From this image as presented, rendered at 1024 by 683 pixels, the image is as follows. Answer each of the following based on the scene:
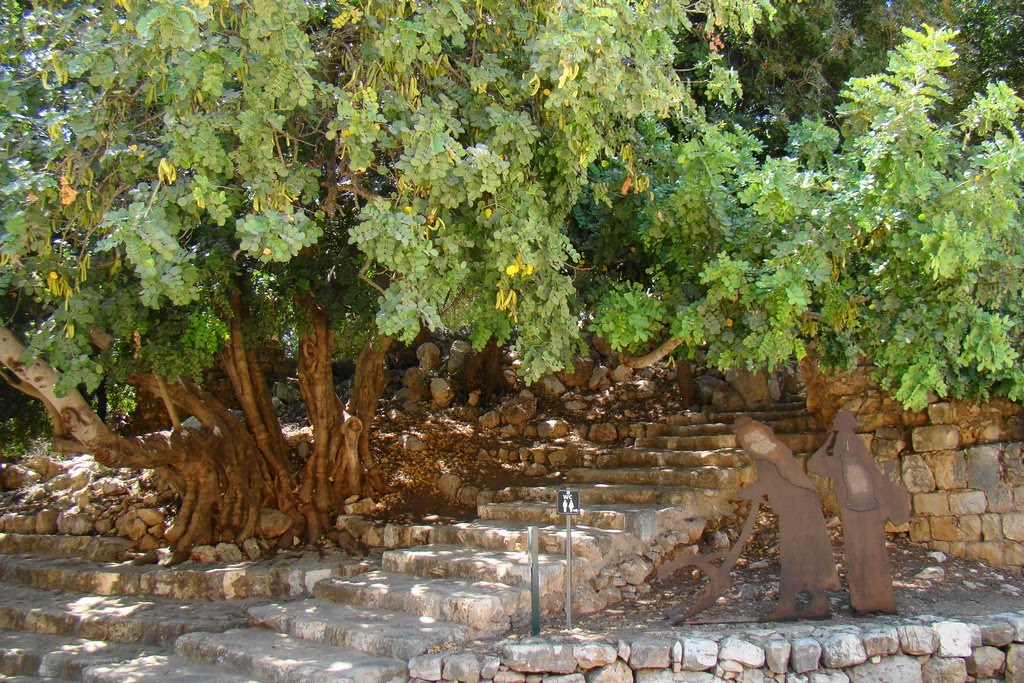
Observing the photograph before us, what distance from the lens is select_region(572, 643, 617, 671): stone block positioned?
5.33m

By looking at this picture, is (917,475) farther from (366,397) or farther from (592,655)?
(366,397)

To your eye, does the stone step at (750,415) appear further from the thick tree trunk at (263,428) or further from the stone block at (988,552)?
A: the thick tree trunk at (263,428)

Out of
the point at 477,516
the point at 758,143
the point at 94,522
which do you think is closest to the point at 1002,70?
the point at 758,143

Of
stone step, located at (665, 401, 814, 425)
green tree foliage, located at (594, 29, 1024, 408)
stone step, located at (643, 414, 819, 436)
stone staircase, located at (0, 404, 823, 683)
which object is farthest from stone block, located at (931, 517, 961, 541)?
stone step, located at (665, 401, 814, 425)

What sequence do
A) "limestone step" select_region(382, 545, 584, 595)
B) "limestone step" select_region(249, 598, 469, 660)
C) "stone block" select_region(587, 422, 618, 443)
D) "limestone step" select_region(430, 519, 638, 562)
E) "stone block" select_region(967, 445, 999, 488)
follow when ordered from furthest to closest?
"stone block" select_region(587, 422, 618, 443), "stone block" select_region(967, 445, 999, 488), "limestone step" select_region(430, 519, 638, 562), "limestone step" select_region(382, 545, 584, 595), "limestone step" select_region(249, 598, 469, 660)

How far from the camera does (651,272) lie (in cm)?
721

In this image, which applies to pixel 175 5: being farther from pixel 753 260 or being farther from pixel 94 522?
pixel 94 522

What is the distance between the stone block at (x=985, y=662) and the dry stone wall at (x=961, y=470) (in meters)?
2.07

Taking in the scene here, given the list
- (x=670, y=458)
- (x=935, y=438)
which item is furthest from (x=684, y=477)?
(x=935, y=438)

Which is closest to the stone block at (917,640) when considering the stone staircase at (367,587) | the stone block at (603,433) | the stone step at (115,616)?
the stone staircase at (367,587)

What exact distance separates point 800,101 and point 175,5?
19.8 feet

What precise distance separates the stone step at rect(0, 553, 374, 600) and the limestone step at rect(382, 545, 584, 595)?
2.19ft

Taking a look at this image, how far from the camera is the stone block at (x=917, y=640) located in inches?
224

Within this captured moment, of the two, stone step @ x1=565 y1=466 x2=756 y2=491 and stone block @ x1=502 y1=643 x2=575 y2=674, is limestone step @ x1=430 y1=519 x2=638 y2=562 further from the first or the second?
stone block @ x1=502 y1=643 x2=575 y2=674
